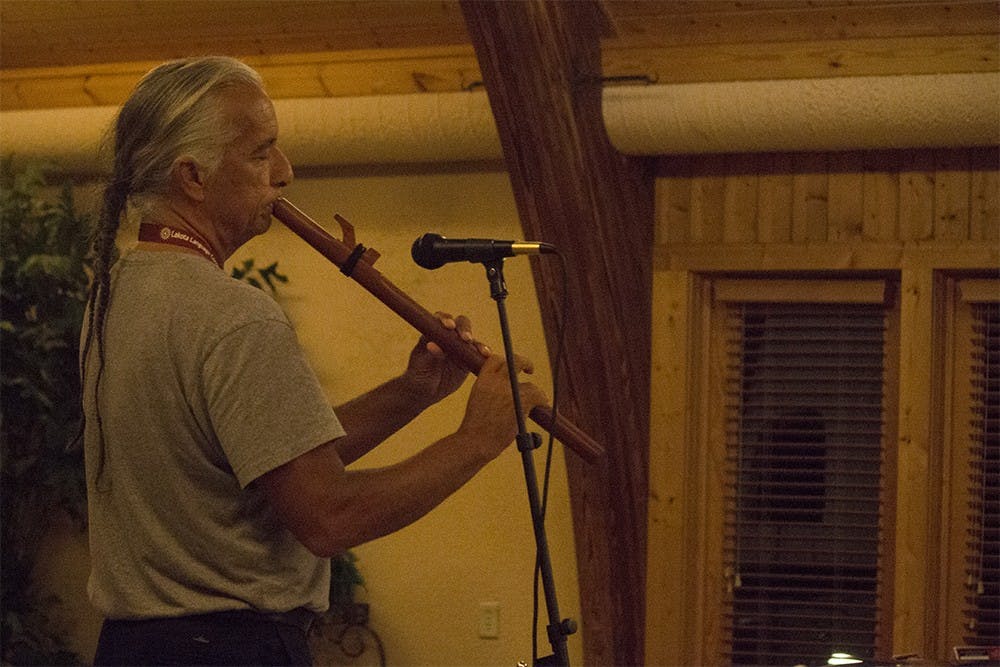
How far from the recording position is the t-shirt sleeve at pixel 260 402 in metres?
1.63

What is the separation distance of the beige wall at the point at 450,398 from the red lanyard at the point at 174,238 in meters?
3.25

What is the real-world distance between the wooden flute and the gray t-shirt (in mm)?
394

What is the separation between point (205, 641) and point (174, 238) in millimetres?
496

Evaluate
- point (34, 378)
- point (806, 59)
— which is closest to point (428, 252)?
point (806, 59)

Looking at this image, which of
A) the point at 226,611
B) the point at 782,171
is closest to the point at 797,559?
the point at 782,171

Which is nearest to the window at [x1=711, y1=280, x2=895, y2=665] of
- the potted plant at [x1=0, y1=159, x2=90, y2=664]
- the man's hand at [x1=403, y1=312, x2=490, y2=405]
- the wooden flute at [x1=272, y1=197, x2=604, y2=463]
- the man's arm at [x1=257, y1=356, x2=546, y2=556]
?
the potted plant at [x1=0, y1=159, x2=90, y2=664]

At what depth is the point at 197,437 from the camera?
169 centimetres

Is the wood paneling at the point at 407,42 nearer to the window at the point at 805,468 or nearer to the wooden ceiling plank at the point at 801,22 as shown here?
the wooden ceiling plank at the point at 801,22

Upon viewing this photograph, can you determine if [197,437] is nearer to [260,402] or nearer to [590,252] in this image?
[260,402]

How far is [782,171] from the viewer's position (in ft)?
15.6

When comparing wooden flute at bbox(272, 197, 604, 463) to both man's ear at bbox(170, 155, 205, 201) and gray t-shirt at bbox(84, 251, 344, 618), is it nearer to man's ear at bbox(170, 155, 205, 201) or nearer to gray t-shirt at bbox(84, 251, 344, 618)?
man's ear at bbox(170, 155, 205, 201)

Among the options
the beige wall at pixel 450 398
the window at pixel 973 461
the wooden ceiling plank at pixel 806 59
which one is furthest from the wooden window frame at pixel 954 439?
the beige wall at pixel 450 398

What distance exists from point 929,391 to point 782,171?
34.2 inches

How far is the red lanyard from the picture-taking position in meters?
1.78
